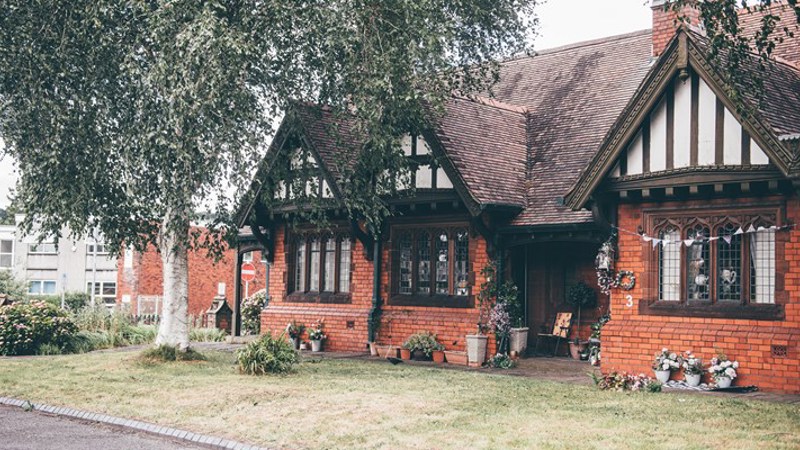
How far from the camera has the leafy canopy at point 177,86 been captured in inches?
619

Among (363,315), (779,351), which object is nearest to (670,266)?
(779,351)

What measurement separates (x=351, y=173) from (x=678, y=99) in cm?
665

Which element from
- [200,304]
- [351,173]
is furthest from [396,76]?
[200,304]

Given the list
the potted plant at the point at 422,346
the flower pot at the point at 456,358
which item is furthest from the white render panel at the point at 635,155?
the potted plant at the point at 422,346

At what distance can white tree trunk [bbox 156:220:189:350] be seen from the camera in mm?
18688

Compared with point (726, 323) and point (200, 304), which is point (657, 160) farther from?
point (200, 304)

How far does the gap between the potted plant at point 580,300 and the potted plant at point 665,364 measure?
14.6ft

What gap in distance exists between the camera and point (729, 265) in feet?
50.8

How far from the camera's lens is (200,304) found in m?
48.0

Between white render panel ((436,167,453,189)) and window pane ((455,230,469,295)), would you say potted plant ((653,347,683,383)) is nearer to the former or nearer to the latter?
window pane ((455,230,469,295))

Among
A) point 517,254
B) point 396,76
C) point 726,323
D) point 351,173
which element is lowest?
point 726,323

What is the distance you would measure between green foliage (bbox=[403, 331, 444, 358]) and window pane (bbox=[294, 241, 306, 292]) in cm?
476

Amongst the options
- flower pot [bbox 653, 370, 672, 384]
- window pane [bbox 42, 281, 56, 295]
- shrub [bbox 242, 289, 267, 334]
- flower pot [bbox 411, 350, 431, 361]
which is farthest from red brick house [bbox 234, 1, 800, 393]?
window pane [bbox 42, 281, 56, 295]

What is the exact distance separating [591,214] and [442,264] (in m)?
4.25
